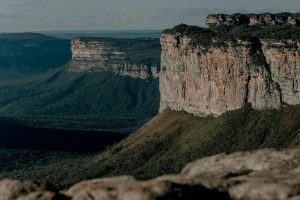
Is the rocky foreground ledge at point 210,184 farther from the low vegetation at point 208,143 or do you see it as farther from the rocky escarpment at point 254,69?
the rocky escarpment at point 254,69

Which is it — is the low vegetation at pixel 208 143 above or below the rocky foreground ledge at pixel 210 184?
below

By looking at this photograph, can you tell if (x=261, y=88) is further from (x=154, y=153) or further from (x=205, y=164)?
(x=205, y=164)

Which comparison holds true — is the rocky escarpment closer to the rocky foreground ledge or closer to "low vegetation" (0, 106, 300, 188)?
"low vegetation" (0, 106, 300, 188)

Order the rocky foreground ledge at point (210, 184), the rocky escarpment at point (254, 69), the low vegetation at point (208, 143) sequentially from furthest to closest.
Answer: the rocky escarpment at point (254, 69)
the low vegetation at point (208, 143)
the rocky foreground ledge at point (210, 184)

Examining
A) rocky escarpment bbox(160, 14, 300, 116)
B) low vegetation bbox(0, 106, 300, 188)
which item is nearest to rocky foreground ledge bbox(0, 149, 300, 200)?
low vegetation bbox(0, 106, 300, 188)

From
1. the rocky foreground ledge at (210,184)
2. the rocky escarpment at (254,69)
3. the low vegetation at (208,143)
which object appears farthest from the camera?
the rocky escarpment at (254,69)

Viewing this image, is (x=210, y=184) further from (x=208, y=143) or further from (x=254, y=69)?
(x=254, y=69)

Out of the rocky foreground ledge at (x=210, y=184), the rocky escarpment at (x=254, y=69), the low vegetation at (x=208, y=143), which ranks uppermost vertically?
the rocky foreground ledge at (x=210, y=184)

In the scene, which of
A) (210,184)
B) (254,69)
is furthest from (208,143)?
(210,184)

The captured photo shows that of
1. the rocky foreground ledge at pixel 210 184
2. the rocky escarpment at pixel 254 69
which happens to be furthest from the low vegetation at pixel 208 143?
the rocky foreground ledge at pixel 210 184
